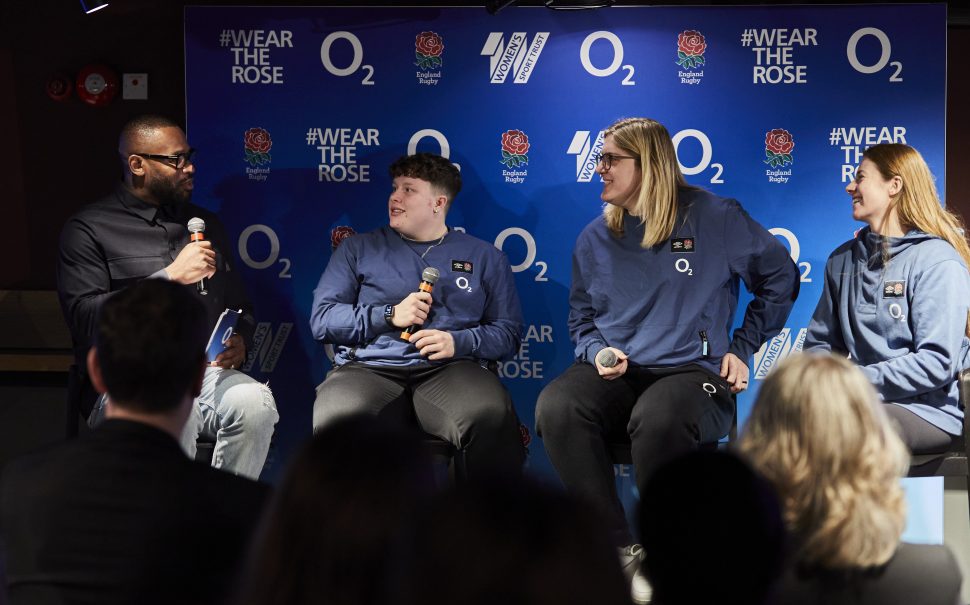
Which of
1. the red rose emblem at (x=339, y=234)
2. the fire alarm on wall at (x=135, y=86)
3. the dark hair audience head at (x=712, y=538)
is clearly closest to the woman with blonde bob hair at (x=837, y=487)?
the dark hair audience head at (x=712, y=538)

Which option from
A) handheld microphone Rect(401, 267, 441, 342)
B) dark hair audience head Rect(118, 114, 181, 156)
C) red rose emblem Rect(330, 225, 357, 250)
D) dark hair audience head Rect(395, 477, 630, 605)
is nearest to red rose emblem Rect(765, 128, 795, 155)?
handheld microphone Rect(401, 267, 441, 342)

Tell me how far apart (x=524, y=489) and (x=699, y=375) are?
2.71 meters

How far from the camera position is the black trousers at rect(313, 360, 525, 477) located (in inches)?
138

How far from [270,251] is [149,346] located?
263 cm

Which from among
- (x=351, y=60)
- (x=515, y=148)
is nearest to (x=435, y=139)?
(x=515, y=148)

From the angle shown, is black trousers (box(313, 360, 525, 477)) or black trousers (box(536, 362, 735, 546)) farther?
black trousers (box(313, 360, 525, 477))

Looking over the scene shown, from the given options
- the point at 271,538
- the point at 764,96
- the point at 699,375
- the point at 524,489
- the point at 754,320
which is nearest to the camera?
the point at 524,489

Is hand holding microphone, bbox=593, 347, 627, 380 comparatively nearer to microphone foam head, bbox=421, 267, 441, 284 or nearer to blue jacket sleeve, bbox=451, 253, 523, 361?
blue jacket sleeve, bbox=451, 253, 523, 361

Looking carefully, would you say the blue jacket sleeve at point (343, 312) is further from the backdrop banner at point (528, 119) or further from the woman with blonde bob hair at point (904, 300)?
the woman with blonde bob hair at point (904, 300)

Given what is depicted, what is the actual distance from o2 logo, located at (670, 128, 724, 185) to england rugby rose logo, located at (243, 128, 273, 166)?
179cm

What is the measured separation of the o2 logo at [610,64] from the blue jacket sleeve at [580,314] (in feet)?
2.93

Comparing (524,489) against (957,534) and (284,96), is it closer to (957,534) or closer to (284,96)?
(957,534)

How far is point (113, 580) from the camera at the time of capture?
1619mm

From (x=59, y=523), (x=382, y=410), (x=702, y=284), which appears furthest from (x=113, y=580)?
(x=702, y=284)
